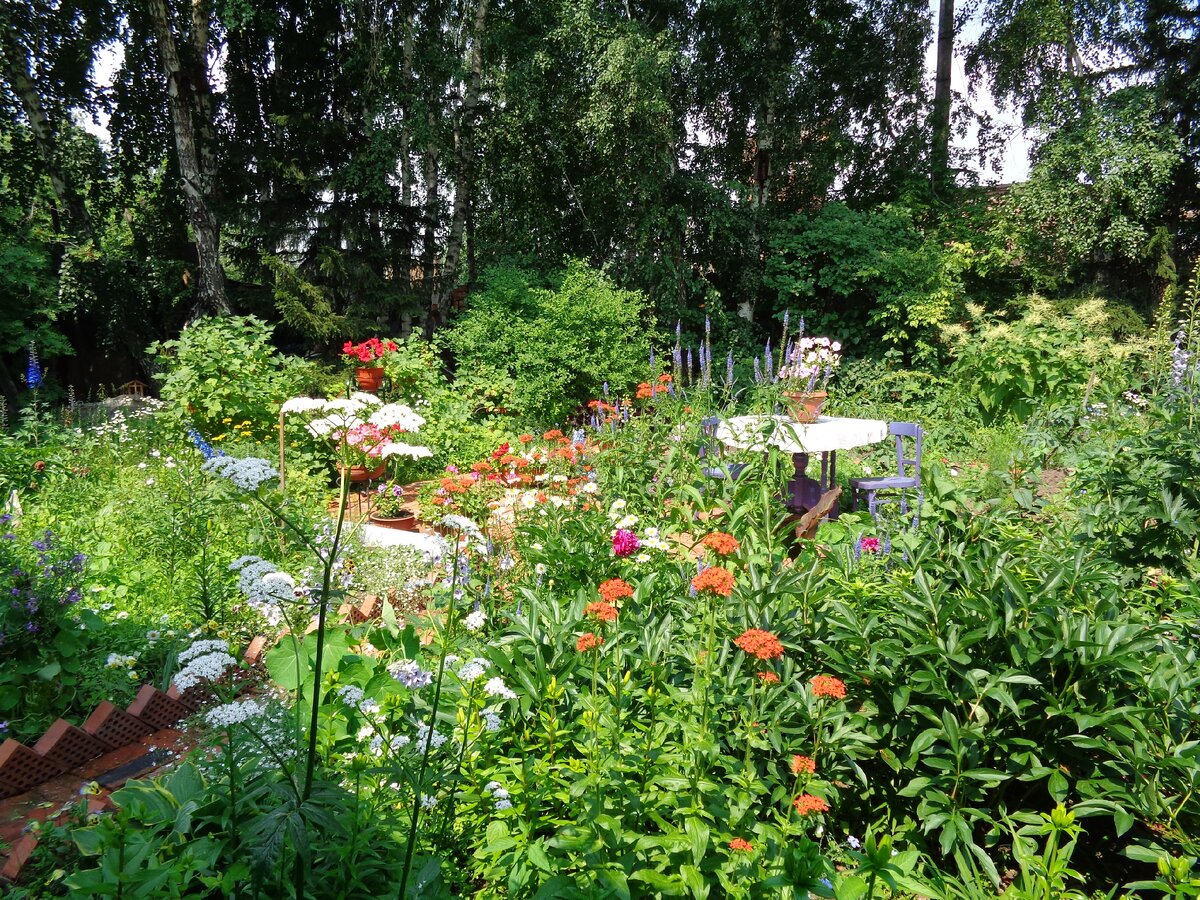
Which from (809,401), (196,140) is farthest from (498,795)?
(196,140)

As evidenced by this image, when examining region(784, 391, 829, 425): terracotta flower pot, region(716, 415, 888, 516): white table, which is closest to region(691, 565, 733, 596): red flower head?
region(716, 415, 888, 516): white table

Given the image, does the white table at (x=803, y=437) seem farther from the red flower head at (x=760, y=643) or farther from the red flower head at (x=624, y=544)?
the red flower head at (x=760, y=643)

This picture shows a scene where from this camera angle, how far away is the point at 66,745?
2133 mm

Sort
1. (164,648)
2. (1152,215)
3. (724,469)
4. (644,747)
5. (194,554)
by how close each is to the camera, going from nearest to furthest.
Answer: (644,747) < (724,469) < (164,648) < (194,554) < (1152,215)

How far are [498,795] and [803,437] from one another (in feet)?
9.46

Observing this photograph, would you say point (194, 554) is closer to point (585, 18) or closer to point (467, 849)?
point (467, 849)

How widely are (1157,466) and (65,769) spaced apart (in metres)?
3.74

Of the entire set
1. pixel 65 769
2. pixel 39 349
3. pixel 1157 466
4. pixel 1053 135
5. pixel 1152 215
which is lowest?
pixel 65 769

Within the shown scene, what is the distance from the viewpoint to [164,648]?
266 centimetres

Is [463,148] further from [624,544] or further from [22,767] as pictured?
[22,767]

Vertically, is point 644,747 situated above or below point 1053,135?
below

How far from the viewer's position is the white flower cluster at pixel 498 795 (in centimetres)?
156

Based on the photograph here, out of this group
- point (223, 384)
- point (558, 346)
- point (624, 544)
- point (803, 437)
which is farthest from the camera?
point (558, 346)

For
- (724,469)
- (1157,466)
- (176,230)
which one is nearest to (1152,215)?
(1157,466)
